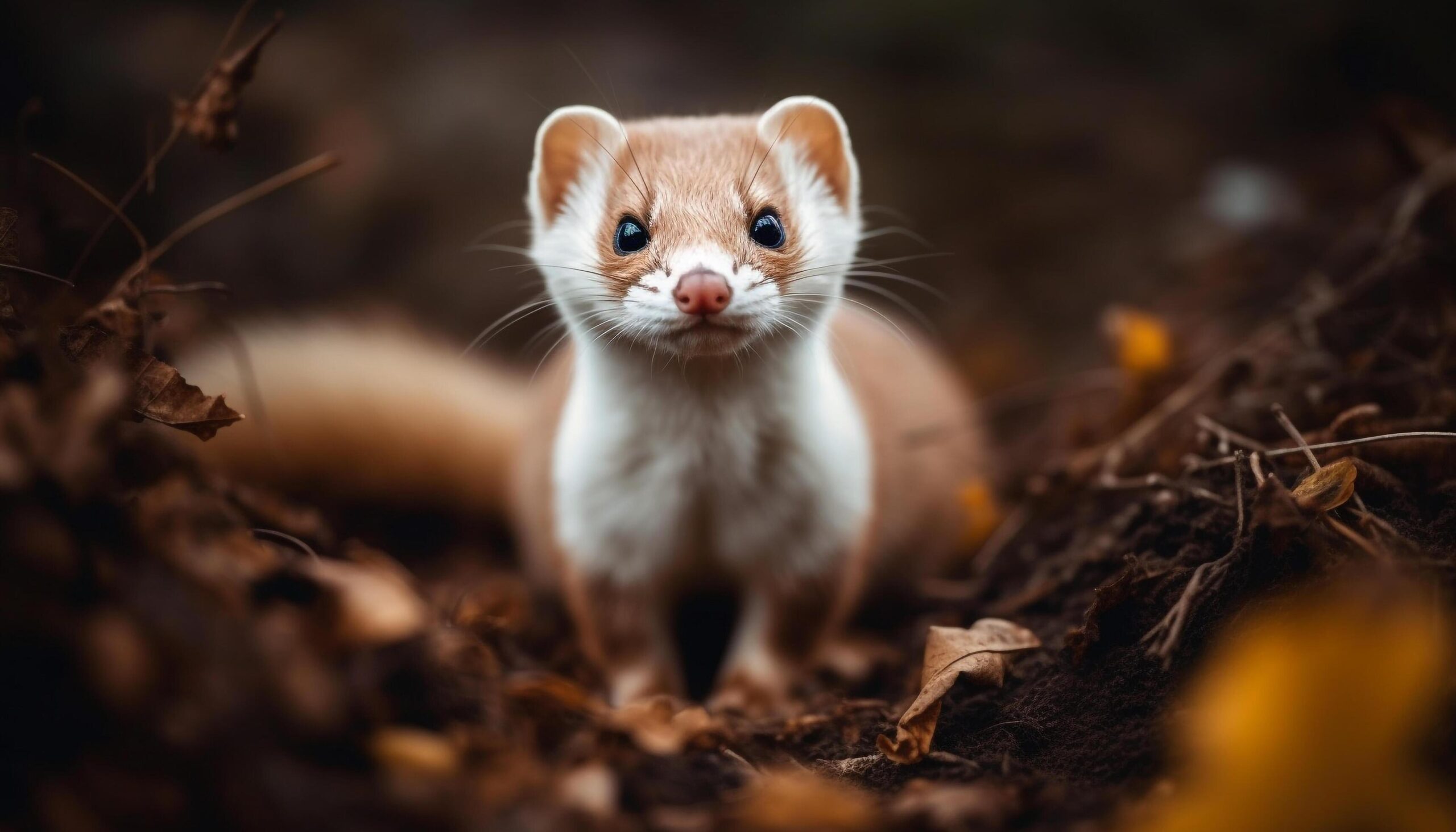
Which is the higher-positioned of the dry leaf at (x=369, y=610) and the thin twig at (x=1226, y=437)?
the thin twig at (x=1226, y=437)

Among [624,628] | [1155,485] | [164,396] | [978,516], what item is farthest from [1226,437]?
[164,396]

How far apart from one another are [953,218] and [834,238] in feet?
9.17

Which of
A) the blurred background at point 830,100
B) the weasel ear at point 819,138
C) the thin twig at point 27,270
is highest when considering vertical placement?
the blurred background at point 830,100

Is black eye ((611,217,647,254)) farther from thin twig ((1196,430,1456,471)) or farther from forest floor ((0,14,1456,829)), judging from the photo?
thin twig ((1196,430,1456,471))

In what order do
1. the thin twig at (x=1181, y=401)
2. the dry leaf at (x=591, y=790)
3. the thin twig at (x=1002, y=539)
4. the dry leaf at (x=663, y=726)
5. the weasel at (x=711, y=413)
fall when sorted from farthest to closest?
the thin twig at (x=1002, y=539), the thin twig at (x=1181, y=401), the weasel at (x=711, y=413), the dry leaf at (x=663, y=726), the dry leaf at (x=591, y=790)

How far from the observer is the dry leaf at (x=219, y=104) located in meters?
1.84

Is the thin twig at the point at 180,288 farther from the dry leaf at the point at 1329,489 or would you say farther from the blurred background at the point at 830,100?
the blurred background at the point at 830,100

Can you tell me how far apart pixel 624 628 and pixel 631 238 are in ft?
3.27

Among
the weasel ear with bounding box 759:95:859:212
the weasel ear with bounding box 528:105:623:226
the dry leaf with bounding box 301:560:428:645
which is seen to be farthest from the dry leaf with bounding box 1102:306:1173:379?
the dry leaf with bounding box 301:560:428:645

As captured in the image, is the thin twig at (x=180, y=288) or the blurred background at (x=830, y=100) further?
the blurred background at (x=830, y=100)

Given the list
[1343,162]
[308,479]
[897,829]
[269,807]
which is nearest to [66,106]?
[308,479]

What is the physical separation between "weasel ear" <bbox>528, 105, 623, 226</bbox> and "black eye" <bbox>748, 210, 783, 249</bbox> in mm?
374

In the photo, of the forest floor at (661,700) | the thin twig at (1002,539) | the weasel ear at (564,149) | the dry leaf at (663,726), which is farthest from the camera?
the thin twig at (1002,539)

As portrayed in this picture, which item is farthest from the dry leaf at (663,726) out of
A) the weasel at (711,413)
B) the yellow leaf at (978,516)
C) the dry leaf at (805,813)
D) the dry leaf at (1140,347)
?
the dry leaf at (1140,347)
